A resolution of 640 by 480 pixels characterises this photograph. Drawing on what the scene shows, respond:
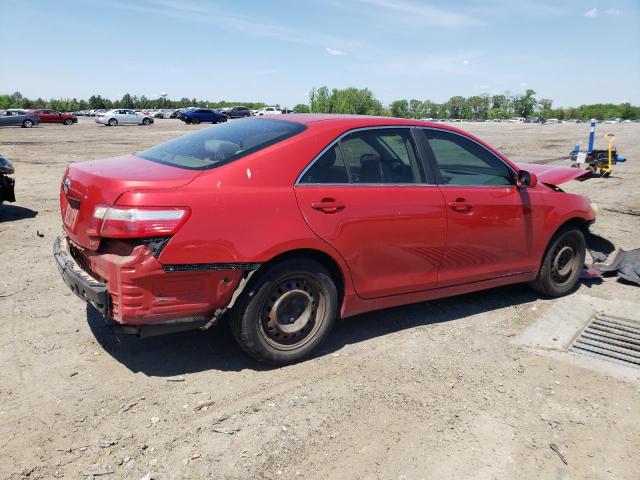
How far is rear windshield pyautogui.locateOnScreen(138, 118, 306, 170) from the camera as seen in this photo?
3.59m

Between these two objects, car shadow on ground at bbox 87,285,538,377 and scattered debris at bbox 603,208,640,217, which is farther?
scattered debris at bbox 603,208,640,217

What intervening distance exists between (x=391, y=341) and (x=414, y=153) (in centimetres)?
150

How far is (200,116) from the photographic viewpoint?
4956 centimetres

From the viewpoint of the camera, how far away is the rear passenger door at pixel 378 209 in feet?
12.1

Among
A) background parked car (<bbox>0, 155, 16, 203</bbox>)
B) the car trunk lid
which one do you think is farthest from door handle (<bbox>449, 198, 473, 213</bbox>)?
background parked car (<bbox>0, 155, 16, 203</bbox>)

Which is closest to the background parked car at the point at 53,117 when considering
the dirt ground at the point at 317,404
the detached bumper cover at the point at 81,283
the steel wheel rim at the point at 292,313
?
the dirt ground at the point at 317,404

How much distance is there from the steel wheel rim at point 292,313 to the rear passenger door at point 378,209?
0.33 meters

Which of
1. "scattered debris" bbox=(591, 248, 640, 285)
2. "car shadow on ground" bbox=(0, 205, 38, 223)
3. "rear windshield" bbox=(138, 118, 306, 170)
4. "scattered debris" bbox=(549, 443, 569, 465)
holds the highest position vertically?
"rear windshield" bbox=(138, 118, 306, 170)

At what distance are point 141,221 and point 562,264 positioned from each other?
416 cm

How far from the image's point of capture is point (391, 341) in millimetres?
4258

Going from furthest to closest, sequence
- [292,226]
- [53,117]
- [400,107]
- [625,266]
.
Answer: [400,107], [53,117], [625,266], [292,226]

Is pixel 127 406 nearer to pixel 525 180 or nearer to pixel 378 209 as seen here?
pixel 378 209

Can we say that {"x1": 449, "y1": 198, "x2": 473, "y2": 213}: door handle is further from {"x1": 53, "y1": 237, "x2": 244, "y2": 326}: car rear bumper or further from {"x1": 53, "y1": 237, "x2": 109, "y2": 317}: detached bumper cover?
{"x1": 53, "y1": 237, "x2": 109, "y2": 317}: detached bumper cover

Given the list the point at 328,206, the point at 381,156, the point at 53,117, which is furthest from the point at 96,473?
the point at 53,117
